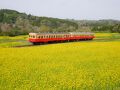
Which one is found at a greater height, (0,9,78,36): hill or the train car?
(0,9,78,36): hill

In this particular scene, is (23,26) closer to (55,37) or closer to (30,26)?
(30,26)

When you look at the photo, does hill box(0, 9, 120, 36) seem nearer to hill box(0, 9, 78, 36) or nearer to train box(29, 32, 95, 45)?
hill box(0, 9, 78, 36)

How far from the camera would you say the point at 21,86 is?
6.66m

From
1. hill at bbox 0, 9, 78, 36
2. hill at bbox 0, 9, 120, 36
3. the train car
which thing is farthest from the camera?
hill at bbox 0, 9, 120, 36

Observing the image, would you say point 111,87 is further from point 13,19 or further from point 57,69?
point 13,19

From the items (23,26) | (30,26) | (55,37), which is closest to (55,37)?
(55,37)

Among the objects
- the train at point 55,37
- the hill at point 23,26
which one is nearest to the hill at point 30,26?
the hill at point 23,26

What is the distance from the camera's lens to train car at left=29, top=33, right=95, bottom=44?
87.3 feet

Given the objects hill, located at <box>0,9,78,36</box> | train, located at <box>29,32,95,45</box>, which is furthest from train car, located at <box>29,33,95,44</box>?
hill, located at <box>0,9,78,36</box>

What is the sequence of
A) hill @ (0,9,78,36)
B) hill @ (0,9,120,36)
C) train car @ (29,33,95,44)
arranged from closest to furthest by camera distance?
train car @ (29,33,95,44)
hill @ (0,9,78,36)
hill @ (0,9,120,36)

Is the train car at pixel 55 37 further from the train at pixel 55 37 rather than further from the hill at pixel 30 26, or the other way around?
the hill at pixel 30 26

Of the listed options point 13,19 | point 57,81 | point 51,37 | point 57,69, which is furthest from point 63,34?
point 13,19

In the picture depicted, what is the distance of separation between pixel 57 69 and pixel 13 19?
95973 millimetres

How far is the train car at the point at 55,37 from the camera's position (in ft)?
87.3
